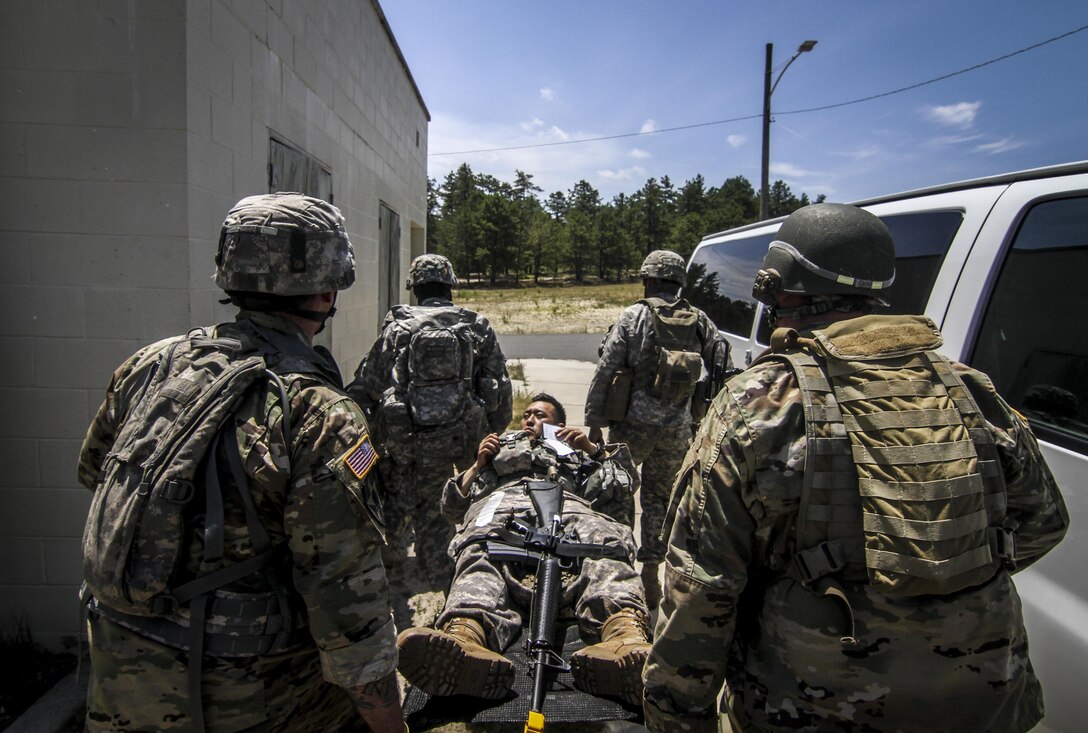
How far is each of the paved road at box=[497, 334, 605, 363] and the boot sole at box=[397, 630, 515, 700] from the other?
38.6 ft

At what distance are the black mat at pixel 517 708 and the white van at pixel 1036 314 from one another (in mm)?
1316

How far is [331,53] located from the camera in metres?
5.61

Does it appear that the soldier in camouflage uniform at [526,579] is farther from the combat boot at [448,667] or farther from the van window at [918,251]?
the van window at [918,251]

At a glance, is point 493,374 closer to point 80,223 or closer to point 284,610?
point 80,223

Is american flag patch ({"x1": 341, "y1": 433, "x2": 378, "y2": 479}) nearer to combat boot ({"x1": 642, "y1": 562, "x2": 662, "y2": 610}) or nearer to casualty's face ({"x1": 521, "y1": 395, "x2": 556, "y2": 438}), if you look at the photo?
casualty's face ({"x1": 521, "y1": 395, "x2": 556, "y2": 438})

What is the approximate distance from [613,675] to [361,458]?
1.38 m

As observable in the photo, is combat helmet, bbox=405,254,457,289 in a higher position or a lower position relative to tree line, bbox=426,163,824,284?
lower

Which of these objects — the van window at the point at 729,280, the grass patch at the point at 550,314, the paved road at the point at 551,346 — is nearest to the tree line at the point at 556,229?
the grass patch at the point at 550,314

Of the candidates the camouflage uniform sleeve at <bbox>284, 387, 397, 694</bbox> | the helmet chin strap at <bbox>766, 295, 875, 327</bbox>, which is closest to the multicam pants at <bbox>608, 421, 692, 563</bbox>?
the helmet chin strap at <bbox>766, 295, 875, 327</bbox>

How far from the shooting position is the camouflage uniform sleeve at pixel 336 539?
1601 mm

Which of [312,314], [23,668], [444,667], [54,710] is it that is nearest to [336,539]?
[312,314]

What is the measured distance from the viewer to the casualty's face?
13.0ft

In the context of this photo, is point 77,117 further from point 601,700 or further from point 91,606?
point 601,700

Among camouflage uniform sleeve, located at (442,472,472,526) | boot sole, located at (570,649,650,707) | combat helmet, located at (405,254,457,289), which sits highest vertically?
combat helmet, located at (405,254,457,289)
